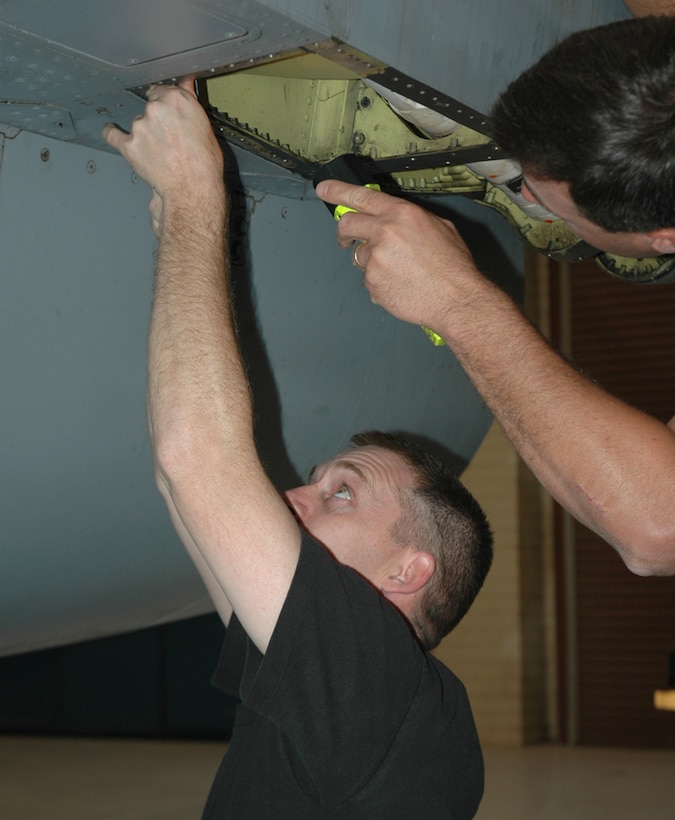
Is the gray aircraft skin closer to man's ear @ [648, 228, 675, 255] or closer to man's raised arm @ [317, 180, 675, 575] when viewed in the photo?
man's raised arm @ [317, 180, 675, 575]

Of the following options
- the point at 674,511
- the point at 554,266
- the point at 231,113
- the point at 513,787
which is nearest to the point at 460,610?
the point at 674,511

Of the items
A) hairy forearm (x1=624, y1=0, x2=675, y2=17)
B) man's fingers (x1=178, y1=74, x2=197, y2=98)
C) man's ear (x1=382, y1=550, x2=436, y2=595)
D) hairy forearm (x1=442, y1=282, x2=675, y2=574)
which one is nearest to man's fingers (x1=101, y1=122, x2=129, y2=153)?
man's fingers (x1=178, y1=74, x2=197, y2=98)

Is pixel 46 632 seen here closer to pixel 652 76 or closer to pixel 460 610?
pixel 460 610

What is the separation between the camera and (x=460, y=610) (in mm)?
2115

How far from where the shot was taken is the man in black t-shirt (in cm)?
158

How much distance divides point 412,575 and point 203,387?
61 centimetres

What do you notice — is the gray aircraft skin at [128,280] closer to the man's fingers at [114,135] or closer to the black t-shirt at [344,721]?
the man's fingers at [114,135]

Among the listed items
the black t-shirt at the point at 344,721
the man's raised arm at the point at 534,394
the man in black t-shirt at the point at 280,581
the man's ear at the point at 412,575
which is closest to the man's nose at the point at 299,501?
the man in black t-shirt at the point at 280,581

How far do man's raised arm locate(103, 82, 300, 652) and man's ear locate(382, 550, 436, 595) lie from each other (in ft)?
1.40

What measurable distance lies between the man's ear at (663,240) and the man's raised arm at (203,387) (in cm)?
71

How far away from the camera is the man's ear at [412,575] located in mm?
1995

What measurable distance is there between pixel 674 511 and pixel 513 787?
280 inches

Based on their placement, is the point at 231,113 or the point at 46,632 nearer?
the point at 231,113

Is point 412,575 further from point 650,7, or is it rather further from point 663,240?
point 650,7
